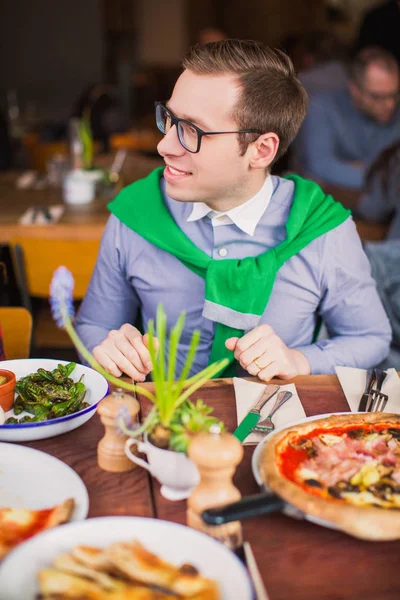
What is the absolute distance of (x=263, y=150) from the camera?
5.41ft

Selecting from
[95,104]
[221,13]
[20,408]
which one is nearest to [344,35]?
[221,13]

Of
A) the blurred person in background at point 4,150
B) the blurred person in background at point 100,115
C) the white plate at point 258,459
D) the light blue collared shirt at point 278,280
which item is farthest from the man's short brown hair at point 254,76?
the blurred person in background at point 100,115

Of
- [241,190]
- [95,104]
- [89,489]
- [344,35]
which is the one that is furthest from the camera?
[344,35]

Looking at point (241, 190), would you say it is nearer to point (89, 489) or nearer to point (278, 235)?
point (278, 235)

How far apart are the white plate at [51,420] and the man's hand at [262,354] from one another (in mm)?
290

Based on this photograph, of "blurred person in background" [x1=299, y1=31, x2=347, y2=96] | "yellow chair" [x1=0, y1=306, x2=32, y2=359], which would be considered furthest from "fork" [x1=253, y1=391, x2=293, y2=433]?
"blurred person in background" [x1=299, y1=31, x2=347, y2=96]

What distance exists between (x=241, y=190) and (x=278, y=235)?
0.18 metres

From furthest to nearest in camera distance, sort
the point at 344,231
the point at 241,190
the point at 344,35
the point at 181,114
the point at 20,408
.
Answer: the point at 344,35, the point at 344,231, the point at 241,190, the point at 181,114, the point at 20,408

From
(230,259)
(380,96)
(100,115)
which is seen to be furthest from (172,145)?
(100,115)

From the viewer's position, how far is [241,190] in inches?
66.9

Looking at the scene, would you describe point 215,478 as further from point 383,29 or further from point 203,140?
point 383,29

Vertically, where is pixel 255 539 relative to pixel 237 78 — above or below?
below

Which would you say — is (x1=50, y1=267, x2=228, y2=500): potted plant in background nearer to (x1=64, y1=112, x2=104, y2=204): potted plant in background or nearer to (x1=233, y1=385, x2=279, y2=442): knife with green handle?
(x1=233, y1=385, x2=279, y2=442): knife with green handle

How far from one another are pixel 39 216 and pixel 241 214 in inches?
57.7
